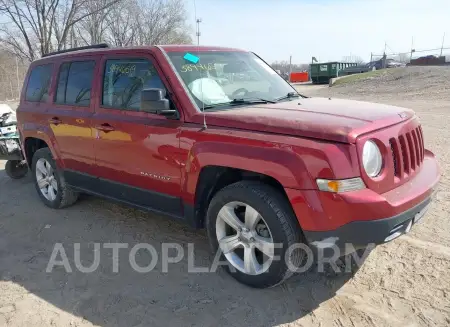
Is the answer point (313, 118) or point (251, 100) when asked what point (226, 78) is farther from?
point (313, 118)

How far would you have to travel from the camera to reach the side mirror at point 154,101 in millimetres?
3227

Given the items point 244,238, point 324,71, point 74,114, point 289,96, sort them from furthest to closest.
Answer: point 324,71 < point 74,114 < point 289,96 < point 244,238

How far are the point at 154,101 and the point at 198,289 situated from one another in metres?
1.58

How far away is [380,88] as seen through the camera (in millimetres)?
22234

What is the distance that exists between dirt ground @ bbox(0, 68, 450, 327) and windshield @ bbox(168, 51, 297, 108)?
1.50 metres

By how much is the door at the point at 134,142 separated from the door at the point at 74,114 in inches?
7.1

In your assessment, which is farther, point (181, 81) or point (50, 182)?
point (50, 182)

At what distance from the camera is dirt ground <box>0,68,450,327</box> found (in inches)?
112

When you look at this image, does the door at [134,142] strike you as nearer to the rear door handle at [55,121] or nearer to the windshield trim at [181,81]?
the windshield trim at [181,81]

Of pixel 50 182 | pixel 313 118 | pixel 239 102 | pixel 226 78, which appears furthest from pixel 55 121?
pixel 313 118

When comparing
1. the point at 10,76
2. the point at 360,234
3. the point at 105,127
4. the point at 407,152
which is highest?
the point at 10,76

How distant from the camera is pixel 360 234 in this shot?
2605 millimetres

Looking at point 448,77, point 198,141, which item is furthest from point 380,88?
point 198,141

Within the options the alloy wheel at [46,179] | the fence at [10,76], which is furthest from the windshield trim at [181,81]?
the fence at [10,76]
